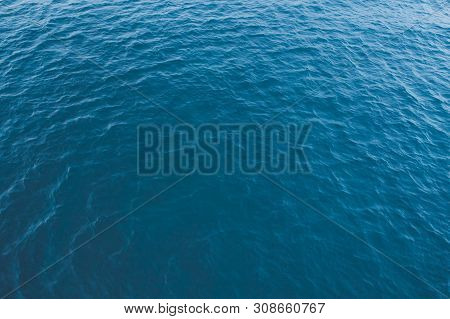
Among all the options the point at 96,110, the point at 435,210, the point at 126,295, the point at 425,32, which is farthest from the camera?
the point at 425,32

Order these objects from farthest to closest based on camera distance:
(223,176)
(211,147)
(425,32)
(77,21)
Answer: (425,32) → (77,21) → (211,147) → (223,176)

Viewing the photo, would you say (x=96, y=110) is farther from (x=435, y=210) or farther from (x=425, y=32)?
(x=425, y=32)

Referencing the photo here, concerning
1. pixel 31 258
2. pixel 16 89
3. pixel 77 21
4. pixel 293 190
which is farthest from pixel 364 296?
pixel 77 21

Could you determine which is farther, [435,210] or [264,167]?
[264,167]

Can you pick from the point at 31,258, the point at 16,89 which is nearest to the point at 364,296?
the point at 31,258

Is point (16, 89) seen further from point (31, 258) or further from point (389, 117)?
point (389, 117)

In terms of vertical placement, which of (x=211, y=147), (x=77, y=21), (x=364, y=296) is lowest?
(x=364, y=296)

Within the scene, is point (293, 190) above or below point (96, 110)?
below
